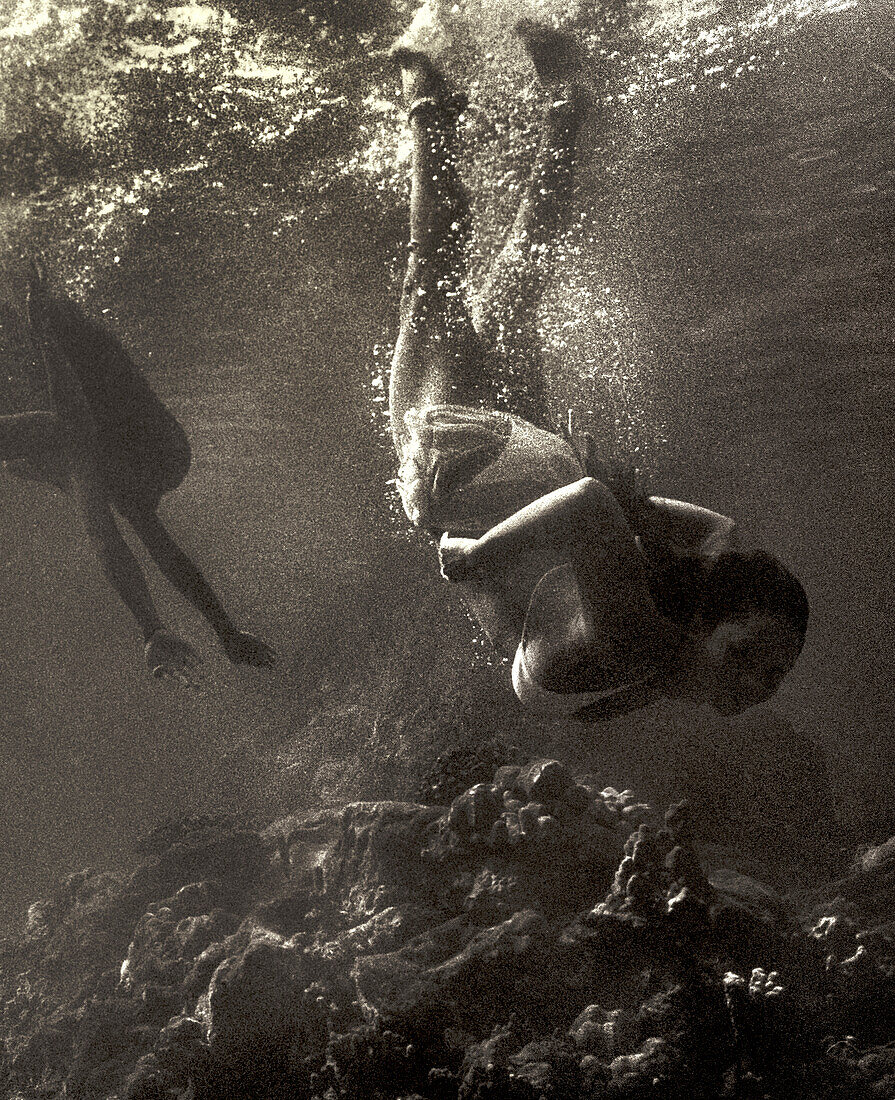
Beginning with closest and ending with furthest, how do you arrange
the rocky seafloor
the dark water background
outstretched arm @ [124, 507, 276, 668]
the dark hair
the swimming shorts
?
the dark hair < the rocky seafloor < the swimming shorts < outstretched arm @ [124, 507, 276, 668] < the dark water background

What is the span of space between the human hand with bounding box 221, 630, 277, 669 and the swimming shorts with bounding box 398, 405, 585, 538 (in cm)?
119

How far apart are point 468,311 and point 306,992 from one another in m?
3.09

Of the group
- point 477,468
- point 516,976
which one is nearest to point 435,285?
point 477,468

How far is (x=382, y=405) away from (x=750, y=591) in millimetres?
5190

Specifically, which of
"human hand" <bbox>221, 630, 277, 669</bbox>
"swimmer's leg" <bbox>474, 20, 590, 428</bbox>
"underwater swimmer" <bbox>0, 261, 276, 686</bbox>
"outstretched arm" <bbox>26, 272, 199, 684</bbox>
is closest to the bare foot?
"swimmer's leg" <bbox>474, 20, 590, 428</bbox>

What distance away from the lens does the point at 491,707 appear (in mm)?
6070

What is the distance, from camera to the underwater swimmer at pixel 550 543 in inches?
75.5

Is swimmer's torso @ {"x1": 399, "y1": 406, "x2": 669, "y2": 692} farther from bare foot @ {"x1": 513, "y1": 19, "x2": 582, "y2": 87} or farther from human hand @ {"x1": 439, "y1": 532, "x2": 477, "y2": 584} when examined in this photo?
bare foot @ {"x1": 513, "y1": 19, "x2": 582, "y2": 87}

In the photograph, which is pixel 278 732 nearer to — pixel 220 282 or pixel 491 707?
pixel 491 707

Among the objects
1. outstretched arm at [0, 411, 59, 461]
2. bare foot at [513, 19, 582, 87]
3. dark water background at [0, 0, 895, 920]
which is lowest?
dark water background at [0, 0, 895, 920]

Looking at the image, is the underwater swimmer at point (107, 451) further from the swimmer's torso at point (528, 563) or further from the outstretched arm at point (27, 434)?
the swimmer's torso at point (528, 563)

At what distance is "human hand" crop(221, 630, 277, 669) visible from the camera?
11.0 feet

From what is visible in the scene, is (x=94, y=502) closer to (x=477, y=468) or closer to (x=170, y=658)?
(x=170, y=658)

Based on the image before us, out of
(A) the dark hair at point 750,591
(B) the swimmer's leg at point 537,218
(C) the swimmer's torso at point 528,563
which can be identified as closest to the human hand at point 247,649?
(C) the swimmer's torso at point 528,563
